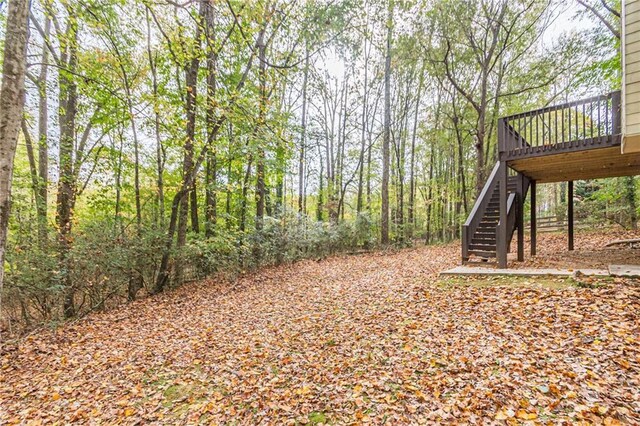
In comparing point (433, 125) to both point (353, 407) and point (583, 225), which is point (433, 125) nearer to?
point (583, 225)

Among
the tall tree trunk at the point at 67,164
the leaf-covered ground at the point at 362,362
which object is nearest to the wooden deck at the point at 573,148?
the leaf-covered ground at the point at 362,362

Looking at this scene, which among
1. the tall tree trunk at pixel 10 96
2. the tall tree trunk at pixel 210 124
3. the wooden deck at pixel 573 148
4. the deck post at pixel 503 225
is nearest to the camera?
the tall tree trunk at pixel 10 96

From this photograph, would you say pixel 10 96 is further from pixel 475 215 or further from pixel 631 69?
pixel 475 215

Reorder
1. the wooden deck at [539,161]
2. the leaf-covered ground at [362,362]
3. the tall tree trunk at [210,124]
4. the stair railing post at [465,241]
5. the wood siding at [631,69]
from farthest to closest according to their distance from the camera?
the tall tree trunk at [210,124] → the stair railing post at [465,241] → the wooden deck at [539,161] → the wood siding at [631,69] → the leaf-covered ground at [362,362]

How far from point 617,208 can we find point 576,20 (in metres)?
8.32

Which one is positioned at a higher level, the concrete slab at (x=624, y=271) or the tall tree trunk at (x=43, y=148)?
the tall tree trunk at (x=43, y=148)

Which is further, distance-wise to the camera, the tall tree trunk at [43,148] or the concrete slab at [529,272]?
the tall tree trunk at [43,148]

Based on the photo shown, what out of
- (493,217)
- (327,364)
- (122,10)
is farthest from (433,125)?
(327,364)

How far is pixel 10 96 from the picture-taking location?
9.10 feet

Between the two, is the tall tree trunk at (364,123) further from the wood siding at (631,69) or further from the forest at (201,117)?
the wood siding at (631,69)

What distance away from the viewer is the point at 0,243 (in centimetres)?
276

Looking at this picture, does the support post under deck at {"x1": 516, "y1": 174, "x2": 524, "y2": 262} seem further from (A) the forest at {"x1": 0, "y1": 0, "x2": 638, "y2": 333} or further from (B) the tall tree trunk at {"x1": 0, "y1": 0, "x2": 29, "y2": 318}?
(B) the tall tree trunk at {"x1": 0, "y1": 0, "x2": 29, "y2": 318}

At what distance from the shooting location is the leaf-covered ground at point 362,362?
2566 mm

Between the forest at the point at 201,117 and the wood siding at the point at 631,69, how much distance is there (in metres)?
4.65
